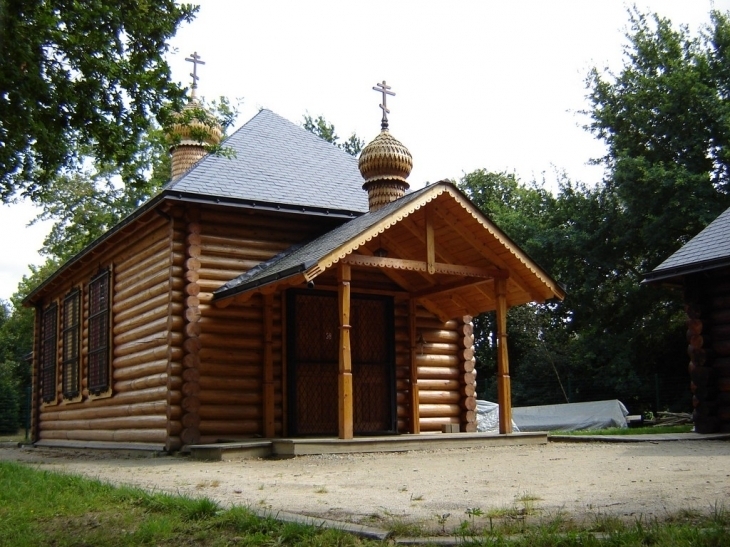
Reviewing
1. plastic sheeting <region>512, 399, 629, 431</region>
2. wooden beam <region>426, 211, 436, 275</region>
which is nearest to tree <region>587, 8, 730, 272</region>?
plastic sheeting <region>512, 399, 629, 431</region>

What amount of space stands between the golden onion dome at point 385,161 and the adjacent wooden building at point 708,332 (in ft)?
16.3

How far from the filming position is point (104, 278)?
17469 millimetres

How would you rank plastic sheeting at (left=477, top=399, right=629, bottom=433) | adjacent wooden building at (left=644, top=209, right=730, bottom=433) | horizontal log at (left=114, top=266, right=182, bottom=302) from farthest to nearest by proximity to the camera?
plastic sheeting at (left=477, top=399, right=629, bottom=433), adjacent wooden building at (left=644, top=209, right=730, bottom=433), horizontal log at (left=114, top=266, right=182, bottom=302)

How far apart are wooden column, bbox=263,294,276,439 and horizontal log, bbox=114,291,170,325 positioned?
1.69m

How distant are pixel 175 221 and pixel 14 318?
4215 centimetres

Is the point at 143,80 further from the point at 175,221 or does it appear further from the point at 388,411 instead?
the point at 388,411

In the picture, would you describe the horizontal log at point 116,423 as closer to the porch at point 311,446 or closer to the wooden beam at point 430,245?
the porch at point 311,446

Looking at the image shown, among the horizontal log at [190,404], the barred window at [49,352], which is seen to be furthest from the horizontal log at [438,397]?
the barred window at [49,352]

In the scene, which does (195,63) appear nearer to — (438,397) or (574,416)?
(438,397)

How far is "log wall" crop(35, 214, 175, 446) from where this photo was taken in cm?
1366

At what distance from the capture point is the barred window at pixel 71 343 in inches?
758

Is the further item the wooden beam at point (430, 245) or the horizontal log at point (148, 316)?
the horizontal log at point (148, 316)

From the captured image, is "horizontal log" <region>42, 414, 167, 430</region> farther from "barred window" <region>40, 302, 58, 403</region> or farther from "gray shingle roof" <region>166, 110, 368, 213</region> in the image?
"gray shingle roof" <region>166, 110, 368, 213</region>

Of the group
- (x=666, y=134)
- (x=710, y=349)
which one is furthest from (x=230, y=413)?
(x=666, y=134)
